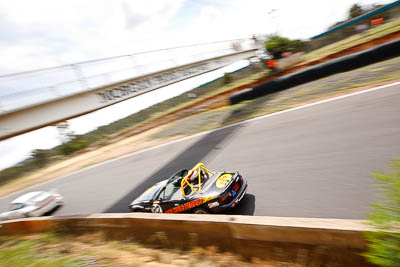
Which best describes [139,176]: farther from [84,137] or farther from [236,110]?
[84,137]

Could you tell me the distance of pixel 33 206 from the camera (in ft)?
28.9

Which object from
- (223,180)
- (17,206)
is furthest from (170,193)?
(17,206)

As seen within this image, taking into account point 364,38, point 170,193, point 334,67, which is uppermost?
point 364,38

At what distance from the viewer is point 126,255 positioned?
4227 mm

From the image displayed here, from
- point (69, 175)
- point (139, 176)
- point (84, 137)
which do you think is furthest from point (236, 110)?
point (84, 137)

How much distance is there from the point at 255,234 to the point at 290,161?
3.94m

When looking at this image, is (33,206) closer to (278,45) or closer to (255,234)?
(255,234)

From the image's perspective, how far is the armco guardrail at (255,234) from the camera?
2703 millimetres

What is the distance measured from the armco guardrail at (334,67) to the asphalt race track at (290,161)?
4.06 m

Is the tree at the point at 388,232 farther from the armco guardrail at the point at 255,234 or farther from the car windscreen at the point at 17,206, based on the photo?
the car windscreen at the point at 17,206

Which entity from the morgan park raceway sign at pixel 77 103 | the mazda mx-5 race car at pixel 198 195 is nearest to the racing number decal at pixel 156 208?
the mazda mx-5 race car at pixel 198 195

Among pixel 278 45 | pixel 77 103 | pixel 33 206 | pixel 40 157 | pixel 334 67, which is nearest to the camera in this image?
pixel 33 206

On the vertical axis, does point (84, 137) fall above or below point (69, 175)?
above

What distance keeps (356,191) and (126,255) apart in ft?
14.8
